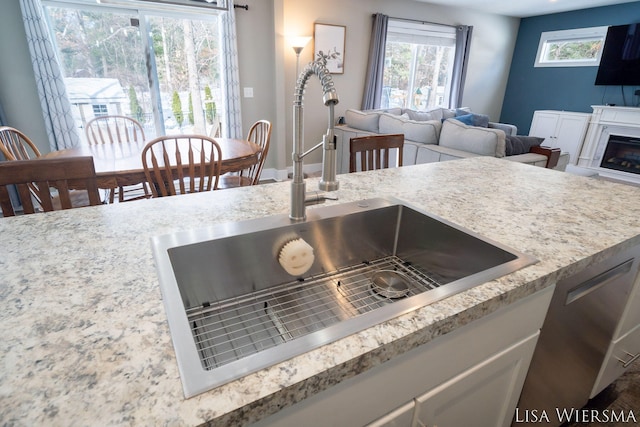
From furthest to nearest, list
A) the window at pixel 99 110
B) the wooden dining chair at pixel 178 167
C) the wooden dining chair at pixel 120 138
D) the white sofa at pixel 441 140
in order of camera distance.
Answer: the window at pixel 99 110
the white sofa at pixel 441 140
the wooden dining chair at pixel 120 138
the wooden dining chair at pixel 178 167

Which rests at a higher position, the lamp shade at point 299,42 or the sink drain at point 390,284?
the lamp shade at point 299,42

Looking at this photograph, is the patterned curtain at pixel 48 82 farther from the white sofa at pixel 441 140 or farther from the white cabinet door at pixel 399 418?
the white cabinet door at pixel 399 418

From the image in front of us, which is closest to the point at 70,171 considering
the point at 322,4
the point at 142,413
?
the point at 142,413

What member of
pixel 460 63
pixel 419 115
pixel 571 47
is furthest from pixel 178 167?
pixel 571 47

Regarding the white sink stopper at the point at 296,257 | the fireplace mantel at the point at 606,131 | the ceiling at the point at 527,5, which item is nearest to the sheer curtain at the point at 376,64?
the ceiling at the point at 527,5

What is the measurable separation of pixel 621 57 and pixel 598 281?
5.95 m

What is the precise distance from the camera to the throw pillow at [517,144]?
3313 millimetres

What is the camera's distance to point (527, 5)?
207 inches

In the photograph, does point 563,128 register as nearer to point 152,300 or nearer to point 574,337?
point 574,337

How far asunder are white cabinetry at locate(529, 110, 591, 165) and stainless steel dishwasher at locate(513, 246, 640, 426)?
5532 mm

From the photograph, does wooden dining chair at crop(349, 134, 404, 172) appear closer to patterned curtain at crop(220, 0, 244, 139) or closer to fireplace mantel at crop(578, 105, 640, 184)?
patterned curtain at crop(220, 0, 244, 139)

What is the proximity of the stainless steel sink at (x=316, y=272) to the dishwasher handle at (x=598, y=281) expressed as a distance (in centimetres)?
28

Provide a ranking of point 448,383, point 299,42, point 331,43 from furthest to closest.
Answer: point 331,43
point 299,42
point 448,383

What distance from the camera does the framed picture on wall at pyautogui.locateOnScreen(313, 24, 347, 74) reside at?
446 cm
